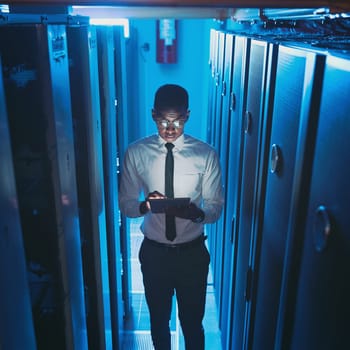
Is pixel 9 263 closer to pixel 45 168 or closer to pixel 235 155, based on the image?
pixel 45 168

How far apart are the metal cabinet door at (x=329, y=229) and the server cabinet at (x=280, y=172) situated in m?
0.08

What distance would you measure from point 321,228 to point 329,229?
5 centimetres

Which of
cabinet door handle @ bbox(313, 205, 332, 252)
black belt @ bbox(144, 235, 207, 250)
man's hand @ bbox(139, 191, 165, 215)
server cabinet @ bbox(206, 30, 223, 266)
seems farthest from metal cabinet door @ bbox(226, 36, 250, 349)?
cabinet door handle @ bbox(313, 205, 332, 252)

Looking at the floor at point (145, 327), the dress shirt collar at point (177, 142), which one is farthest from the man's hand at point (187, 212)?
the floor at point (145, 327)

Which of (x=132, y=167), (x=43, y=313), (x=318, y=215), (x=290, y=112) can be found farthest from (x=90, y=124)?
(x=318, y=215)

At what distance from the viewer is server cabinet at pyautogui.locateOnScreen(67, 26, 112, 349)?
1.83 metres

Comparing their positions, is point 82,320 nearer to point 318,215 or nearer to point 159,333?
point 159,333

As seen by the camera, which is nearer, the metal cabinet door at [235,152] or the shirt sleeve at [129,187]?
the metal cabinet door at [235,152]

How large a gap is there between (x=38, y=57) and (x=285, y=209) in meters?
0.88

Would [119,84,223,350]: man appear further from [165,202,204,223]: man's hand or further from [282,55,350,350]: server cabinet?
[282,55,350,350]: server cabinet

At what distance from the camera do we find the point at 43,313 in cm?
154

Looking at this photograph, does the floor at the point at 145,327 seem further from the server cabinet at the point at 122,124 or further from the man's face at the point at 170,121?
the man's face at the point at 170,121

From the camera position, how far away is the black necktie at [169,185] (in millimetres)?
2277

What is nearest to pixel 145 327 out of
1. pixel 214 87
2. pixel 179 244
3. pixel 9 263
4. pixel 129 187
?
pixel 179 244
